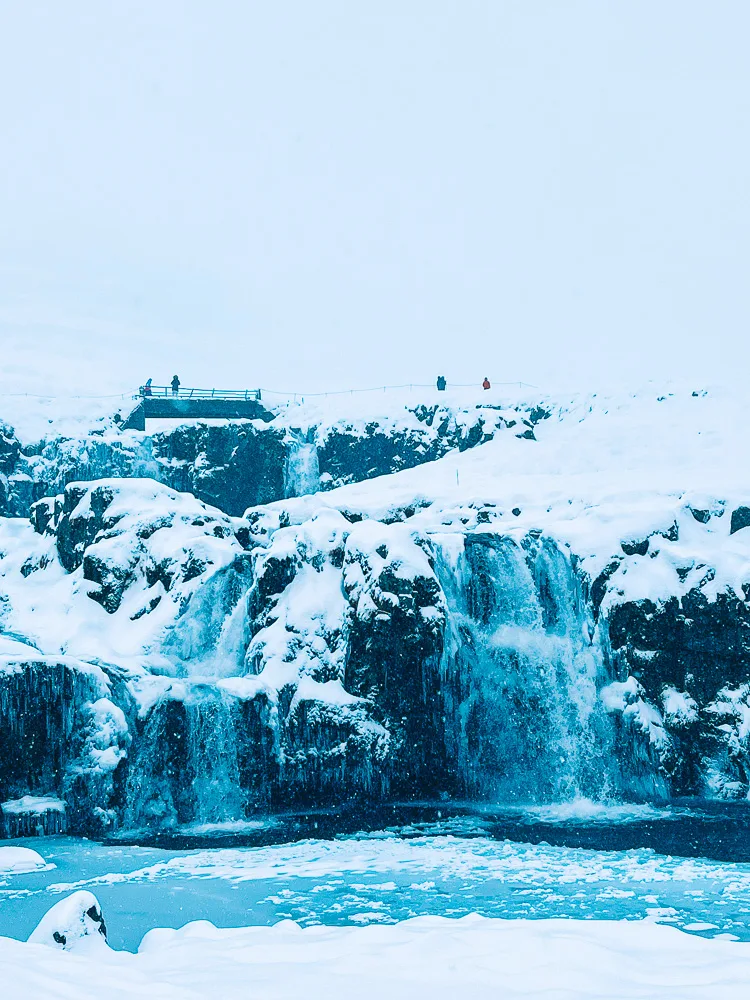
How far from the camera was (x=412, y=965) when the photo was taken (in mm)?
8914

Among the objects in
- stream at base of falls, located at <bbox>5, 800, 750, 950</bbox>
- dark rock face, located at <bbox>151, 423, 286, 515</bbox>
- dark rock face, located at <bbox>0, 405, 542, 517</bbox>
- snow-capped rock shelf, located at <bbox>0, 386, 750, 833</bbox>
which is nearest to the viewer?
stream at base of falls, located at <bbox>5, 800, 750, 950</bbox>

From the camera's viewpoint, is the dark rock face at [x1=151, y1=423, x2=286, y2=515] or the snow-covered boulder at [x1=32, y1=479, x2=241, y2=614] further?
the dark rock face at [x1=151, y1=423, x2=286, y2=515]

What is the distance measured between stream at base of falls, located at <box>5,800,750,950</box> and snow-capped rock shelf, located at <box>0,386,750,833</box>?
166 centimetres

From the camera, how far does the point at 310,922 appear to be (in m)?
14.8

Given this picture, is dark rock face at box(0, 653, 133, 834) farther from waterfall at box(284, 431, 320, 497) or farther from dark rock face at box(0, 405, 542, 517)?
waterfall at box(284, 431, 320, 497)

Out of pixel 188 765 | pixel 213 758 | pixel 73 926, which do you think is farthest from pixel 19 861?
pixel 73 926

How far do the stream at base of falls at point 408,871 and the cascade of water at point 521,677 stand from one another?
2895 mm

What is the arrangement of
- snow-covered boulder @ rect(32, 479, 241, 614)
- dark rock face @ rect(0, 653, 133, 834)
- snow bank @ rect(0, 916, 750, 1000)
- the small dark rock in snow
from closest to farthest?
1. snow bank @ rect(0, 916, 750, 1000)
2. dark rock face @ rect(0, 653, 133, 834)
3. snow-covered boulder @ rect(32, 479, 241, 614)
4. the small dark rock in snow

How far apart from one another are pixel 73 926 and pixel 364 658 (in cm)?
1510

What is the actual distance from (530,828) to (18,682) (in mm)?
12448

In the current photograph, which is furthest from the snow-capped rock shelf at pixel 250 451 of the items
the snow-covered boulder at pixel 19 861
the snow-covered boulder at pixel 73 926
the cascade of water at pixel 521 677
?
the snow-covered boulder at pixel 73 926

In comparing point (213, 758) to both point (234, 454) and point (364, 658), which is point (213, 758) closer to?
point (364, 658)

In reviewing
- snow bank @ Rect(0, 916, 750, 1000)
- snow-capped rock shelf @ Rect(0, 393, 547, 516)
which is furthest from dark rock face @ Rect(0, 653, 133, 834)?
snow-capped rock shelf @ Rect(0, 393, 547, 516)

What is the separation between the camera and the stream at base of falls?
15250 mm
